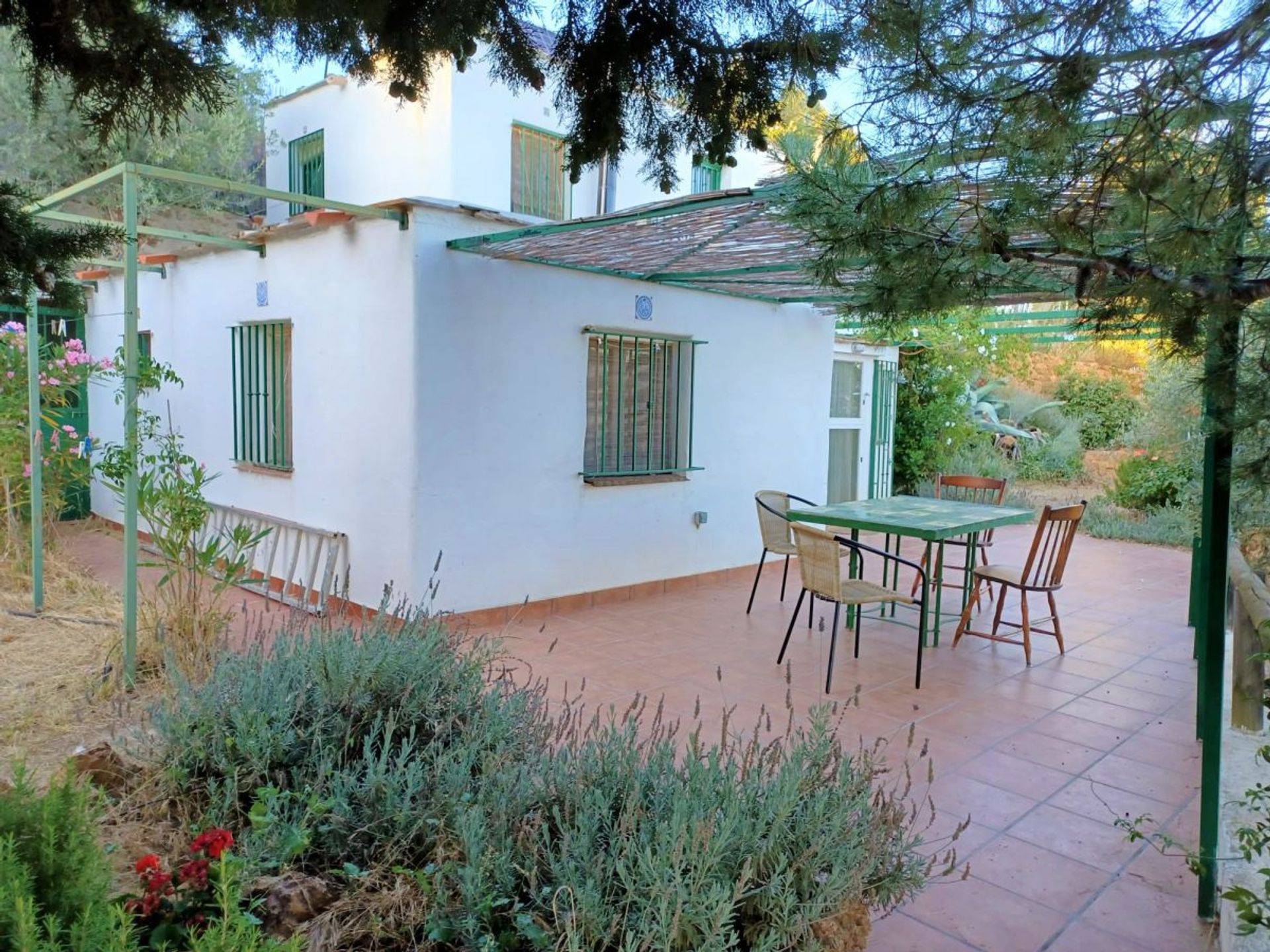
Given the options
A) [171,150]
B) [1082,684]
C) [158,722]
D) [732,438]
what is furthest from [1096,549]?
[171,150]

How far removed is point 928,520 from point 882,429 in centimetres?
456

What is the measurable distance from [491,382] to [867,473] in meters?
4.95

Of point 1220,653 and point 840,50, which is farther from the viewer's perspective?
point 1220,653

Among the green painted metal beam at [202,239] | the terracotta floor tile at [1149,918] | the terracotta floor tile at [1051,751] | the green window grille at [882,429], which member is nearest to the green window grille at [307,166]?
the green painted metal beam at [202,239]

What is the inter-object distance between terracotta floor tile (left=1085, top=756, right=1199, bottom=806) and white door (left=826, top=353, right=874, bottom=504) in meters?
5.22

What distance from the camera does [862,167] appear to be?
2.20 meters

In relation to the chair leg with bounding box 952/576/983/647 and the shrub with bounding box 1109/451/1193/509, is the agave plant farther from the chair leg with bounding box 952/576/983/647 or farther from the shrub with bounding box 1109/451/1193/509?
the chair leg with bounding box 952/576/983/647

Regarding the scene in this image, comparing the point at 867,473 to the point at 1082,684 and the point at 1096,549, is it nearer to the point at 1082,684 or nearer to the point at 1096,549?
the point at 1096,549

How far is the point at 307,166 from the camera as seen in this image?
968 centimetres

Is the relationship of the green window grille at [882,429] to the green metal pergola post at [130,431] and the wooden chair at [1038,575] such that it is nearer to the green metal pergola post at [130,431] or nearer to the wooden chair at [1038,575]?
the wooden chair at [1038,575]

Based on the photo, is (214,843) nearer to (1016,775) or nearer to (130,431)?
(130,431)

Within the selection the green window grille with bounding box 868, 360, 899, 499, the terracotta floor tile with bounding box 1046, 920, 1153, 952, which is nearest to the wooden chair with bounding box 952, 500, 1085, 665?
the terracotta floor tile with bounding box 1046, 920, 1153, 952

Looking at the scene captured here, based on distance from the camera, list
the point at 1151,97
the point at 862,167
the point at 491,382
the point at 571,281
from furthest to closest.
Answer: the point at 571,281 → the point at 491,382 → the point at 862,167 → the point at 1151,97

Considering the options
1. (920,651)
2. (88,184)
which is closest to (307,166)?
(88,184)
